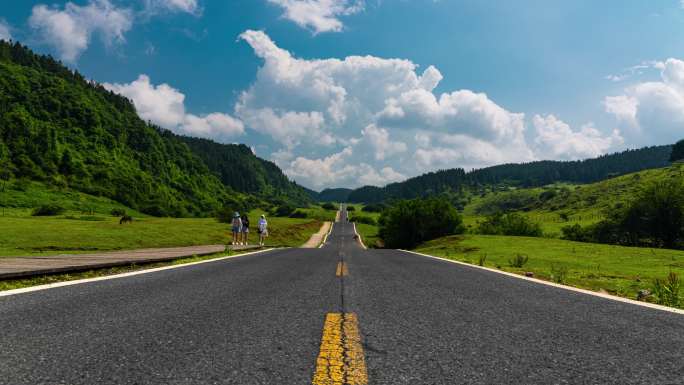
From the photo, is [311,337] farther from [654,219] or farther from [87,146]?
[87,146]

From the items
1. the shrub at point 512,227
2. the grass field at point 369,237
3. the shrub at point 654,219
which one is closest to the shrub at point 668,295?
the shrub at point 654,219

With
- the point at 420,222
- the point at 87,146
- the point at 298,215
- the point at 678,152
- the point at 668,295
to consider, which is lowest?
the point at 298,215

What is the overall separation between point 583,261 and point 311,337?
2214 centimetres

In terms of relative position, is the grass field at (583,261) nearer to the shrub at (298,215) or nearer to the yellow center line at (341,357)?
the yellow center line at (341,357)

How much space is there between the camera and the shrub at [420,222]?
57.9 meters

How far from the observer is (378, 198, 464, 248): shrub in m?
57.9

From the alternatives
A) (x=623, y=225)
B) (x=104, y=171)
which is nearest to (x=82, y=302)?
(x=623, y=225)

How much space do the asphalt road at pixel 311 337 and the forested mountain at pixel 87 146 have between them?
401 ft

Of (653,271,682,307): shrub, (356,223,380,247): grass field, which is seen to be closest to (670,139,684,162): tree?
(356,223,380,247): grass field

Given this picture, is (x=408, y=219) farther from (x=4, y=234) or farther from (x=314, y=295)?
(x=314, y=295)

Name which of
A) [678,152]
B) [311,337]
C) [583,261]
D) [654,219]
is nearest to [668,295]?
[311,337]

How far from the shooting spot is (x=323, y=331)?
156 inches

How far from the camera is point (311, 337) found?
3748 millimetres

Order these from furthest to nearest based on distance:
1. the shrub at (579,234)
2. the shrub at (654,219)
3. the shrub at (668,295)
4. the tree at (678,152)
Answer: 1. the tree at (678,152)
2. the shrub at (579,234)
3. the shrub at (654,219)
4. the shrub at (668,295)
